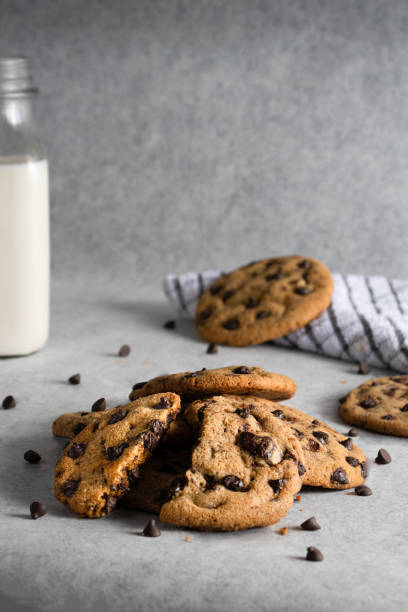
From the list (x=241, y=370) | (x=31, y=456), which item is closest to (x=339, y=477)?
(x=241, y=370)

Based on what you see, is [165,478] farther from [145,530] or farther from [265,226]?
[265,226]

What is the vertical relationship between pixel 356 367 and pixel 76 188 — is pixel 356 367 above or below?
below

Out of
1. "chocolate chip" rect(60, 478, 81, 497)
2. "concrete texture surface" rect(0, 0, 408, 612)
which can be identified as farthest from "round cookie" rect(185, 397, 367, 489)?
"concrete texture surface" rect(0, 0, 408, 612)

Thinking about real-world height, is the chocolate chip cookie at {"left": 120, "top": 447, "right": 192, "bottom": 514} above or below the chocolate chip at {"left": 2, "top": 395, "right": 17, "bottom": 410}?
above

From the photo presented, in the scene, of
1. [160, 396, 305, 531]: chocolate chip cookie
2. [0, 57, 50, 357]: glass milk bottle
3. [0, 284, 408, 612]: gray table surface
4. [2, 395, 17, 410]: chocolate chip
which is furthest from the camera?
[0, 57, 50, 357]: glass milk bottle

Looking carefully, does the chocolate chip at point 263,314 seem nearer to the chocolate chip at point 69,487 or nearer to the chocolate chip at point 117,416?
the chocolate chip at point 117,416

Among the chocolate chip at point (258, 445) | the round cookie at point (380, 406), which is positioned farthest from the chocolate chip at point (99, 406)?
the round cookie at point (380, 406)

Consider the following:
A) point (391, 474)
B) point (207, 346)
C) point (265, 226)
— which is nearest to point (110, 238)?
point (265, 226)

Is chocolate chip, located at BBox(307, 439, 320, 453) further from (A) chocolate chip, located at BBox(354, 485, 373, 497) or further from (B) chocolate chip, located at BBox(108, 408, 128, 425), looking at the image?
(B) chocolate chip, located at BBox(108, 408, 128, 425)
